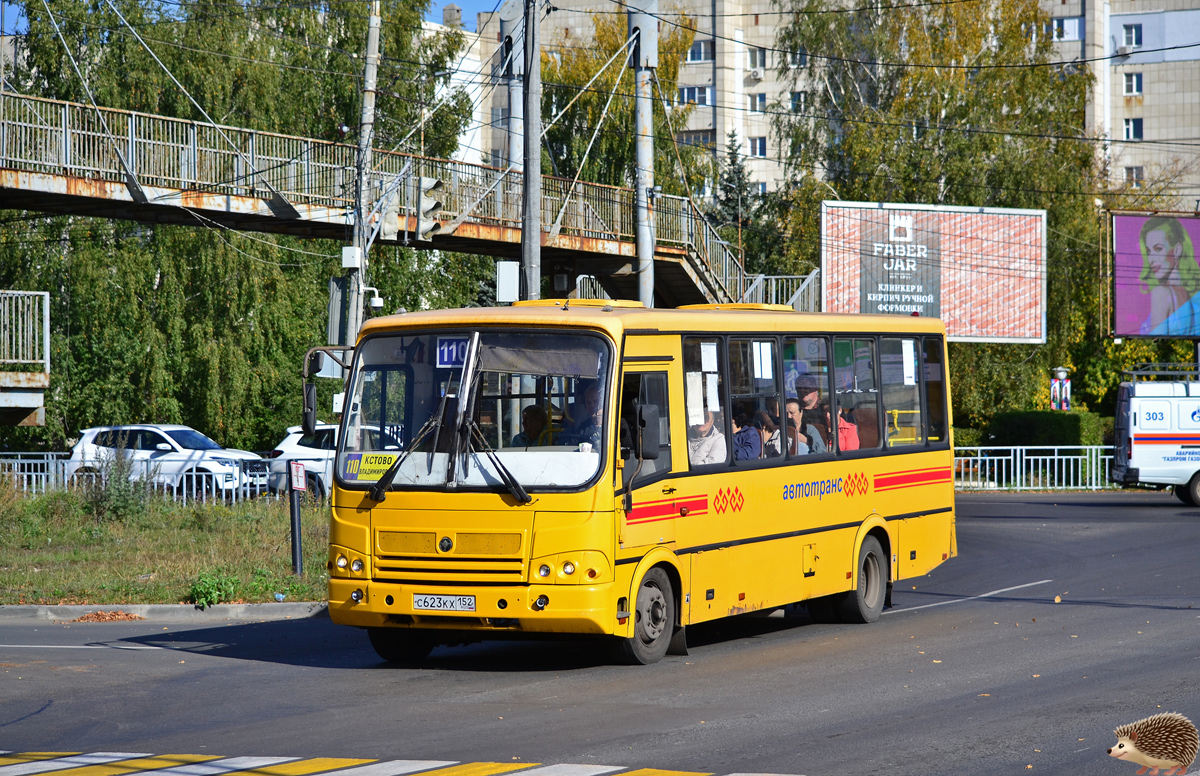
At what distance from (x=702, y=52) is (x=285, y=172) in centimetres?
5950

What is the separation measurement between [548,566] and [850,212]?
109ft

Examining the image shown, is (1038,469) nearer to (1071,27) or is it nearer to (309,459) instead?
(309,459)

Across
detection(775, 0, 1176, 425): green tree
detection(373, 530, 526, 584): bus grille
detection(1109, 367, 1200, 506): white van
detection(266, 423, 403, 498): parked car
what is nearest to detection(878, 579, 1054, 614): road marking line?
detection(373, 530, 526, 584): bus grille

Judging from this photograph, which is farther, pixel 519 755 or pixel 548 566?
pixel 548 566

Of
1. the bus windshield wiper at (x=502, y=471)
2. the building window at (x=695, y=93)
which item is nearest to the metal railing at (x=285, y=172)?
the bus windshield wiper at (x=502, y=471)

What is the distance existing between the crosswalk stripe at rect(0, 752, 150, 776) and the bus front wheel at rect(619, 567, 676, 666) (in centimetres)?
416

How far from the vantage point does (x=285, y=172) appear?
90.3ft

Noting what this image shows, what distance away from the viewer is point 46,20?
38031mm

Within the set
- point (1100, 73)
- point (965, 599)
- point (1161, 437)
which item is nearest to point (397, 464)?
point (965, 599)

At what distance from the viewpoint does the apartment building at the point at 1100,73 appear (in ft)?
249

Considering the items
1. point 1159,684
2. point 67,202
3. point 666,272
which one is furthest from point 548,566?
point 666,272

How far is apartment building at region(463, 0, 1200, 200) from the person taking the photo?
249 feet

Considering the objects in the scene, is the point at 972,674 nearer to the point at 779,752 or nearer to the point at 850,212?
the point at 779,752

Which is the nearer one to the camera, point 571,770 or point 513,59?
point 571,770
